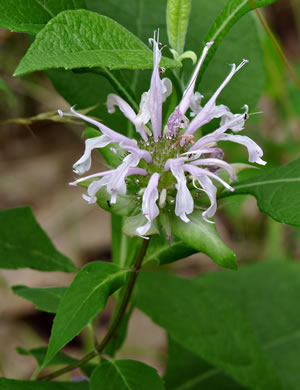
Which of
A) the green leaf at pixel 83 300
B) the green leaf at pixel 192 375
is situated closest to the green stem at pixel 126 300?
the green leaf at pixel 83 300

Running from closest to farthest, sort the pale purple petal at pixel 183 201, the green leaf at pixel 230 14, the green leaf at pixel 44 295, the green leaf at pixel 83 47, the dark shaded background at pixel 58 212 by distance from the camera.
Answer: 1. the green leaf at pixel 83 47
2. the pale purple petal at pixel 183 201
3. the green leaf at pixel 230 14
4. the green leaf at pixel 44 295
5. the dark shaded background at pixel 58 212

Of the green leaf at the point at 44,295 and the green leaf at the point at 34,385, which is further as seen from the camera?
the green leaf at the point at 44,295

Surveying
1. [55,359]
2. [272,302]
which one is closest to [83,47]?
[55,359]

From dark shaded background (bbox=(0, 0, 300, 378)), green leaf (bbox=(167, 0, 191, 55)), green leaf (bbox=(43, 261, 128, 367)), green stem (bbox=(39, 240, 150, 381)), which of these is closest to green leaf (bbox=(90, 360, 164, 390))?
green stem (bbox=(39, 240, 150, 381))

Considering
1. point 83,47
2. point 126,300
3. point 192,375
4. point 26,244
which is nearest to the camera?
point 83,47

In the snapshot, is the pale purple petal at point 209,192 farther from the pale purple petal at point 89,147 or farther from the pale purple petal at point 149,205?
the pale purple petal at point 89,147

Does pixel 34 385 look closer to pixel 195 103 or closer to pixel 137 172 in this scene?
pixel 137 172

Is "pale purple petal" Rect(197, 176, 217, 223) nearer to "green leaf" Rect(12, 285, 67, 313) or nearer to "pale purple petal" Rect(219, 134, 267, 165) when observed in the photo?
"pale purple petal" Rect(219, 134, 267, 165)

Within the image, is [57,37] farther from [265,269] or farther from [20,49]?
Result: [20,49]

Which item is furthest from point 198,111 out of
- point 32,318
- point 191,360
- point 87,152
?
point 32,318
